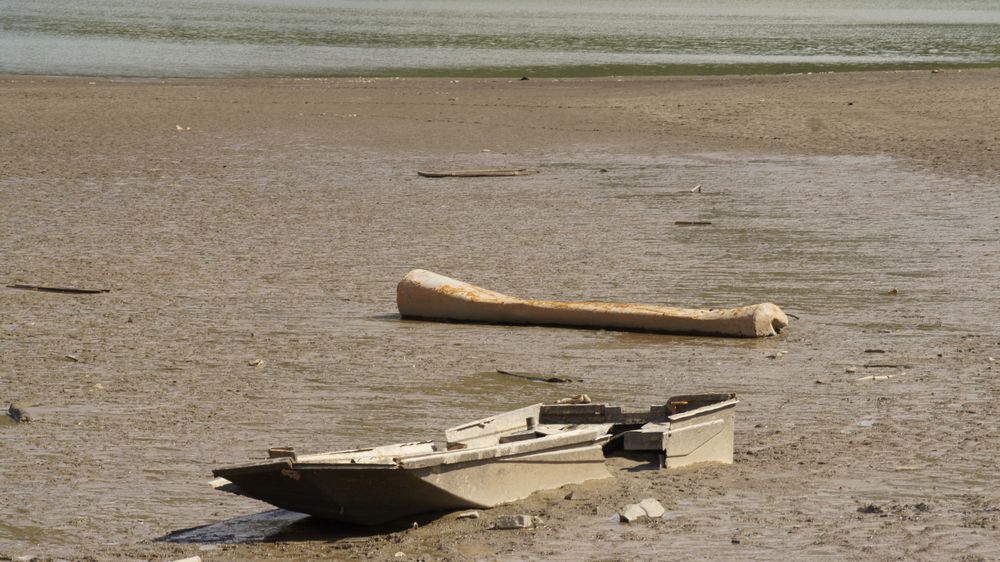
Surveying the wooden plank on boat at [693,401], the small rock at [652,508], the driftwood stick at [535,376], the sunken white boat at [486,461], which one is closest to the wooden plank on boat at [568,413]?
the sunken white boat at [486,461]

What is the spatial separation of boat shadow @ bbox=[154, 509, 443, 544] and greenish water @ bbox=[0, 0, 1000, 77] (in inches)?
1174

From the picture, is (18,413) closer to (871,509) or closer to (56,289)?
(56,289)

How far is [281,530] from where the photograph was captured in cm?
721

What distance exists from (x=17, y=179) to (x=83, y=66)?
1915 centimetres

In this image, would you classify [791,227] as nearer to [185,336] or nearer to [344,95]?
[185,336]

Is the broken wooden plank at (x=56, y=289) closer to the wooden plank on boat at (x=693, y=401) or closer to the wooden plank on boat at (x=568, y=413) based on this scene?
the wooden plank on boat at (x=568, y=413)

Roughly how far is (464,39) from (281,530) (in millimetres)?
45036

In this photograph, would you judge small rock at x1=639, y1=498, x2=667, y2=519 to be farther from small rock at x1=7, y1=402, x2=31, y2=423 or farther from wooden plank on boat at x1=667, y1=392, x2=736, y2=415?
small rock at x1=7, y1=402, x2=31, y2=423

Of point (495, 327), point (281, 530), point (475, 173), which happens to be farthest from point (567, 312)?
point (475, 173)

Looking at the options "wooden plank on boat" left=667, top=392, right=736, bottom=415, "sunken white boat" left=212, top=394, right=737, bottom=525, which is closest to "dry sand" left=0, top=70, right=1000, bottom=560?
"sunken white boat" left=212, top=394, right=737, bottom=525

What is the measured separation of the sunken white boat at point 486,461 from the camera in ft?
22.4

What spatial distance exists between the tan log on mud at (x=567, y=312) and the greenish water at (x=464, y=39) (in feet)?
82.9

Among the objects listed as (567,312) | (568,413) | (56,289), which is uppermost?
(568,413)

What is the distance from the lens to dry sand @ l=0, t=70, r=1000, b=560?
7223 millimetres
